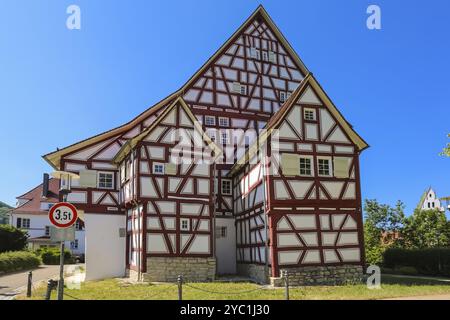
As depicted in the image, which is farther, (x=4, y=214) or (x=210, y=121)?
(x=4, y=214)

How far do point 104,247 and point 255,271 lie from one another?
8936 millimetres

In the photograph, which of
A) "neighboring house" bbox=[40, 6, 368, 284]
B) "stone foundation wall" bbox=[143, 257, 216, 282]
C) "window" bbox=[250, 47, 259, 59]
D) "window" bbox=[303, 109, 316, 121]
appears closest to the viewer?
"neighboring house" bbox=[40, 6, 368, 284]

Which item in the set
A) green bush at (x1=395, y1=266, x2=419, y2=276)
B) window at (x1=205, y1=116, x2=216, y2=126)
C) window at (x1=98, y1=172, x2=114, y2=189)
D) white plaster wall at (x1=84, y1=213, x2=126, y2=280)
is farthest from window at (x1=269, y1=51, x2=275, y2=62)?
Result: green bush at (x1=395, y1=266, x2=419, y2=276)

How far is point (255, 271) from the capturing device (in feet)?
72.5

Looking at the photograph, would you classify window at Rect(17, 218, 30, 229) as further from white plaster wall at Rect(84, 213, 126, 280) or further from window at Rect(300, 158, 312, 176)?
window at Rect(300, 158, 312, 176)

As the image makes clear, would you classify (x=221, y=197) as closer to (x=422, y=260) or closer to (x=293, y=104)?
(x=293, y=104)

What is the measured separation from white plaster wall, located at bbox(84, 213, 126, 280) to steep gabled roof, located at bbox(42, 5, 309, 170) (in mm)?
4240

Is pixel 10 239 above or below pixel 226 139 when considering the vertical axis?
below

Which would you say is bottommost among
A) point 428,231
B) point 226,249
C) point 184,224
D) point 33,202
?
point 226,249

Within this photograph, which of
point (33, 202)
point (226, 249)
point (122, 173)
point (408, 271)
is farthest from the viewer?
point (33, 202)

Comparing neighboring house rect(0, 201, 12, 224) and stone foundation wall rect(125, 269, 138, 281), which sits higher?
neighboring house rect(0, 201, 12, 224)

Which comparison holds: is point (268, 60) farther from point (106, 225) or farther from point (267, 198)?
point (106, 225)

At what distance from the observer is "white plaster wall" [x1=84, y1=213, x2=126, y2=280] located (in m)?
23.7

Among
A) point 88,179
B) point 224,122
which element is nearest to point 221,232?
point 224,122
